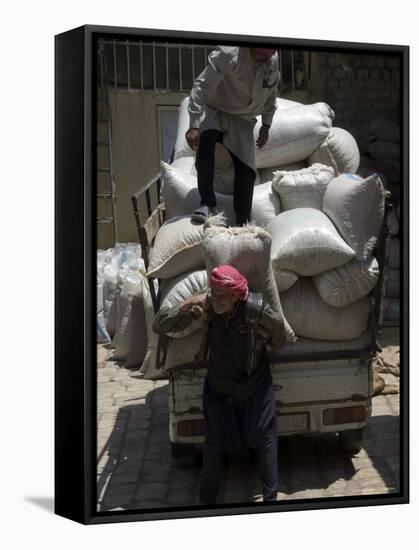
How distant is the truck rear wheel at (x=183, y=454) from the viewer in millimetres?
6070

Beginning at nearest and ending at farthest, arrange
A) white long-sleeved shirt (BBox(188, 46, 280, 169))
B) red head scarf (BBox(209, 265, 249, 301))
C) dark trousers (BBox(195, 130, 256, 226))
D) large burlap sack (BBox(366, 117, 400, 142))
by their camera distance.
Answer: red head scarf (BBox(209, 265, 249, 301))
white long-sleeved shirt (BBox(188, 46, 280, 169))
dark trousers (BBox(195, 130, 256, 226))
large burlap sack (BBox(366, 117, 400, 142))

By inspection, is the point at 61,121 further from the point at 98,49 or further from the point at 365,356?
the point at 365,356

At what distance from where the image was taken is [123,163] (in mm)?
5926

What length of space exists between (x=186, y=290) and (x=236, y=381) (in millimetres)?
481

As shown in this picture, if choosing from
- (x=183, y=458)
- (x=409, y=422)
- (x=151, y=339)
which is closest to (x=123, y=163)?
(x=151, y=339)

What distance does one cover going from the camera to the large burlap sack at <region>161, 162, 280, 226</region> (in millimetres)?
6031

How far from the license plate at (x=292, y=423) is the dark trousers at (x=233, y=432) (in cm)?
20

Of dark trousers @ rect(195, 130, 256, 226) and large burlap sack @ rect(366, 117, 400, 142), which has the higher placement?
large burlap sack @ rect(366, 117, 400, 142)

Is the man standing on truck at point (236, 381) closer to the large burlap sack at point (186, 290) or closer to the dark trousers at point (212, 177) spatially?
the large burlap sack at point (186, 290)

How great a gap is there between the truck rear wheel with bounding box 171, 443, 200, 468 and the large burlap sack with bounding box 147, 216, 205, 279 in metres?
0.81

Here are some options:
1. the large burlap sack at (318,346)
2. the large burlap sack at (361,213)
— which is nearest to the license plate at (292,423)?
the large burlap sack at (318,346)

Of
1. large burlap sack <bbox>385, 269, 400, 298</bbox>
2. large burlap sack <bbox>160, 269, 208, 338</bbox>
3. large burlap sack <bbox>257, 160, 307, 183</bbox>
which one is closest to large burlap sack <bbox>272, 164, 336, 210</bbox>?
large burlap sack <bbox>257, 160, 307, 183</bbox>

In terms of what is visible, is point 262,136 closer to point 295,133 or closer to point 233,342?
point 295,133

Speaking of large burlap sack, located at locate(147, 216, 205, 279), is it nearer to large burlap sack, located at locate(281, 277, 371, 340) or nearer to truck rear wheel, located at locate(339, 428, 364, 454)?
large burlap sack, located at locate(281, 277, 371, 340)
